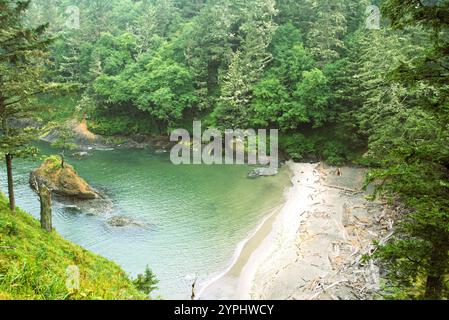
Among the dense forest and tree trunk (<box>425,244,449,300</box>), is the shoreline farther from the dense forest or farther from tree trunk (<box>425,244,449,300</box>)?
tree trunk (<box>425,244,449,300</box>)

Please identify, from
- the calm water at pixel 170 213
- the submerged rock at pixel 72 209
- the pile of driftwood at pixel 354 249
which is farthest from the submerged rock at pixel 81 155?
the pile of driftwood at pixel 354 249

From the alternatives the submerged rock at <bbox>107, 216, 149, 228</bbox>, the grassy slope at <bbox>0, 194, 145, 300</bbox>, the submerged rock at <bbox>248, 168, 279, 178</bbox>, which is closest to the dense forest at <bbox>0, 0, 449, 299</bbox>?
the submerged rock at <bbox>248, 168, 279, 178</bbox>

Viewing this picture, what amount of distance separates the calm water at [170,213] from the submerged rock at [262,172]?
2.87 ft

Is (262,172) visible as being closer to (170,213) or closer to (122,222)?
(170,213)

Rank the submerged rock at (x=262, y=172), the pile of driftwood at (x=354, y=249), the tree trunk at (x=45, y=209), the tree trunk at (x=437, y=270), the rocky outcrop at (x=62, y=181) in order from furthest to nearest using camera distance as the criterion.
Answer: the submerged rock at (x=262, y=172) → the rocky outcrop at (x=62, y=181) → the tree trunk at (x=45, y=209) → the pile of driftwood at (x=354, y=249) → the tree trunk at (x=437, y=270)

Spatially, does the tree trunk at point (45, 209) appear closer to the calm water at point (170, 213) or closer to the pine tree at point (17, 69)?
the pine tree at point (17, 69)

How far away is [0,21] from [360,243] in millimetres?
20053

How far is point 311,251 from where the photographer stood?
19.9 metres

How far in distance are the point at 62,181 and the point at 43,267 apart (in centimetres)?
1842

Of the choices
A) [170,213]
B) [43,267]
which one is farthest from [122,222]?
[43,267]

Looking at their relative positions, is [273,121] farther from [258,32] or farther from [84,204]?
[84,204]

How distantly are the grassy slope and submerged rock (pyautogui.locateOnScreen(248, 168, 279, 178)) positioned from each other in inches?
771

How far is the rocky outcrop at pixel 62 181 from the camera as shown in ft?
91.8

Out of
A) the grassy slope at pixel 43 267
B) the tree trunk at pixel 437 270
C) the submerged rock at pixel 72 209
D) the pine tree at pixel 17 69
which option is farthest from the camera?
the submerged rock at pixel 72 209
